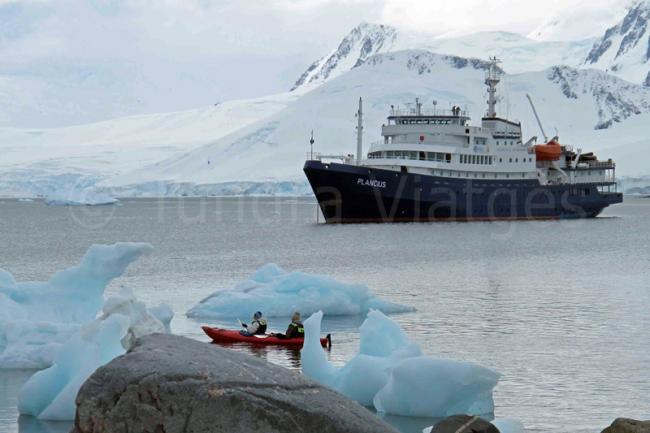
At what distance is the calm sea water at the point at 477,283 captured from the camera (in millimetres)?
18562

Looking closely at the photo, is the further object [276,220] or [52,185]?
[52,185]

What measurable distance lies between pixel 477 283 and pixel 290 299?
13.1 metres

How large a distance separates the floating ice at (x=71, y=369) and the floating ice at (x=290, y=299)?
10621mm

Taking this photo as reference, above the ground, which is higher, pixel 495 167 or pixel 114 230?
pixel 495 167

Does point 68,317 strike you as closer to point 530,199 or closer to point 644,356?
point 644,356

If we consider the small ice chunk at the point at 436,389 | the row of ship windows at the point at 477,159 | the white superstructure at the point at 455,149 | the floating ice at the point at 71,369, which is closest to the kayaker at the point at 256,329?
the floating ice at the point at 71,369

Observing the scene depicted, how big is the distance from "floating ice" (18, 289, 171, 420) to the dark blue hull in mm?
49089

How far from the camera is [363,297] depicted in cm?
2775

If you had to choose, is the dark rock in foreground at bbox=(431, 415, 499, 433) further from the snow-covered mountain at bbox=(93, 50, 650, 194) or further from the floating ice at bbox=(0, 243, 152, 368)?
the snow-covered mountain at bbox=(93, 50, 650, 194)

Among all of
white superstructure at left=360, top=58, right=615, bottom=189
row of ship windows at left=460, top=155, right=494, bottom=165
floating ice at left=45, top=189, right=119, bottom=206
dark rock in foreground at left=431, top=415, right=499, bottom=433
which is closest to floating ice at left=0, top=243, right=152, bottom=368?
dark rock in foreground at left=431, top=415, right=499, bottom=433

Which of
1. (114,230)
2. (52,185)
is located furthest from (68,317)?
(52,185)

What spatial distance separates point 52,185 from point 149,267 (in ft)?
414

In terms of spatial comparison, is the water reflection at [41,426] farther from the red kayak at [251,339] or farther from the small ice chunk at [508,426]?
the red kayak at [251,339]

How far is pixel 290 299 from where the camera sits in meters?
27.0
